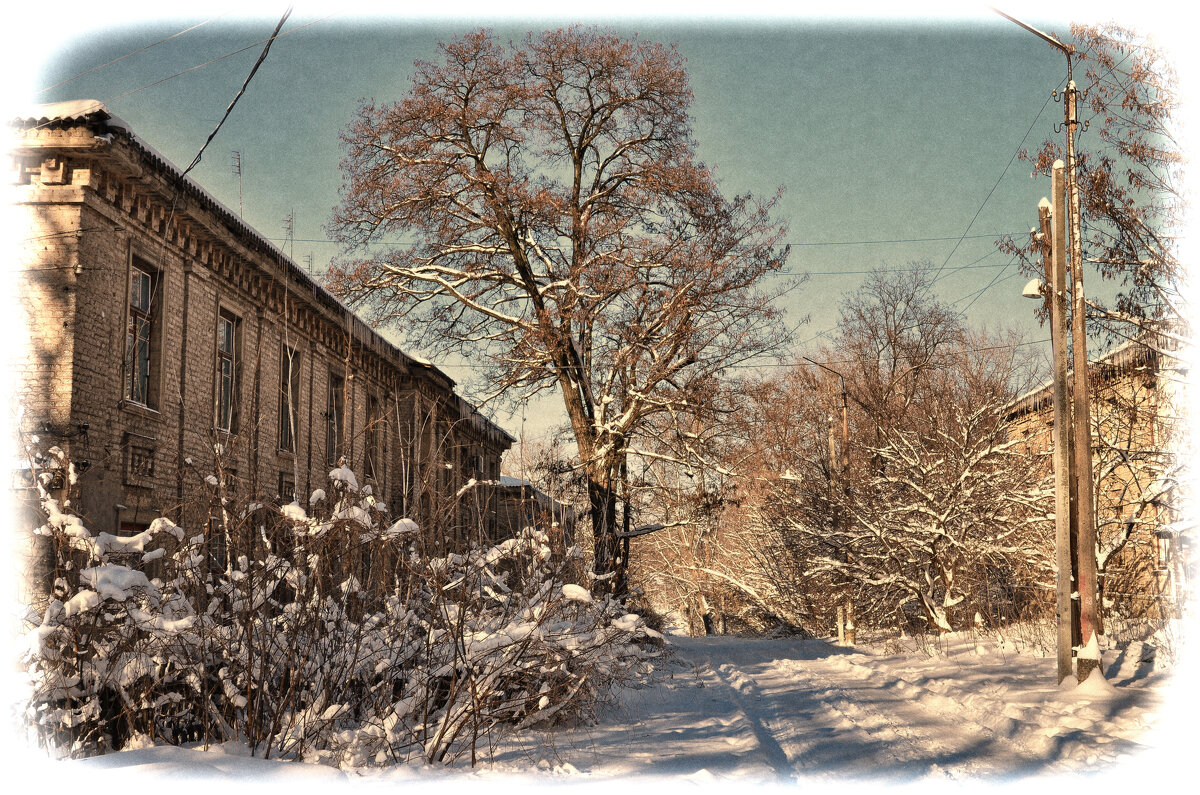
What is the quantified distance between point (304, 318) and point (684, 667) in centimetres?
1079

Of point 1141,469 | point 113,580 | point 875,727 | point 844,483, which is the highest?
point 1141,469

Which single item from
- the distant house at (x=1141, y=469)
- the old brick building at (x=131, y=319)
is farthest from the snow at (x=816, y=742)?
the distant house at (x=1141, y=469)

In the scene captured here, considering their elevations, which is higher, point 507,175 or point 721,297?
point 507,175

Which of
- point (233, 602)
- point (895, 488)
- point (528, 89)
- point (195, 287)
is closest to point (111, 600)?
point (233, 602)

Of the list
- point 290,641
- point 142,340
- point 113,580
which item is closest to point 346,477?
point 290,641

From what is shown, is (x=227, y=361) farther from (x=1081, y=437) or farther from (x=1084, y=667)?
(x=1084, y=667)

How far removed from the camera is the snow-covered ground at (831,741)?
5.91m

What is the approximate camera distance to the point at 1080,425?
40.9 feet

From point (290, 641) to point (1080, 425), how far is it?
1048 cm

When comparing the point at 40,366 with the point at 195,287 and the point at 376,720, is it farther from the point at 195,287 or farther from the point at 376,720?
the point at 376,720

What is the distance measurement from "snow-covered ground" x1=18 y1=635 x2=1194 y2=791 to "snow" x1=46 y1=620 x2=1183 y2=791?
0.02m

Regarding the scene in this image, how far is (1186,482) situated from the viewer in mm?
14391

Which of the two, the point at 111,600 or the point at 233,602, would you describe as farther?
the point at 233,602

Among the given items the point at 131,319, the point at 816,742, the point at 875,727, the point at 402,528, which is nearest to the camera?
the point at 402,528
